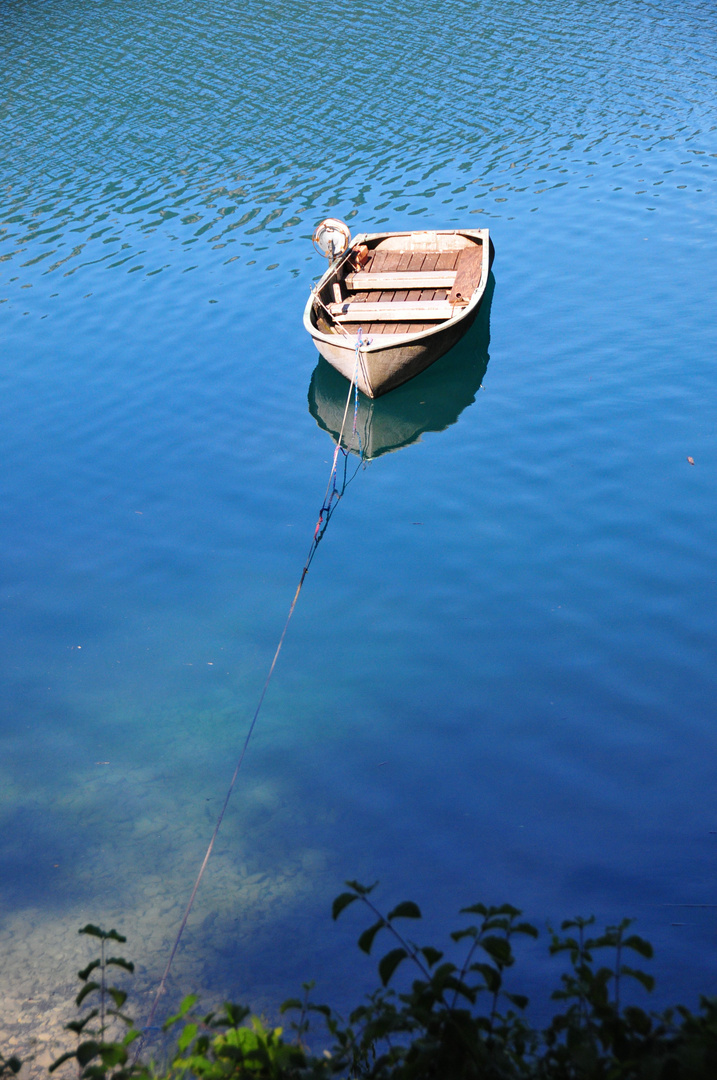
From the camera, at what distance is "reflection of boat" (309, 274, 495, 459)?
11344mm

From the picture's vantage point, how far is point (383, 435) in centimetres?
1136

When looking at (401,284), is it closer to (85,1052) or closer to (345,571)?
(345,571)

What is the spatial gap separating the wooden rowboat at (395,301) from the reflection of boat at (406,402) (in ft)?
1.25

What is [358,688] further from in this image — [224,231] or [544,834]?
[224,231]

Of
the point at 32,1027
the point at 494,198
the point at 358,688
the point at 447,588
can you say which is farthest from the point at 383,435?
the point at 494,198

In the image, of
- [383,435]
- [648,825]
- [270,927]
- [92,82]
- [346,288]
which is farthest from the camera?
[92,82]

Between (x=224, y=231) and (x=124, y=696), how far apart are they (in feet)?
41.5

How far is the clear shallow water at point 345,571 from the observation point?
576 cm

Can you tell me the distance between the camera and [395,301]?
1333cm

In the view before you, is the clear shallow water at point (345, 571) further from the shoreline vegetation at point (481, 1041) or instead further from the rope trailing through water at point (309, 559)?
the shoreline vegetation at point (481, 1041)

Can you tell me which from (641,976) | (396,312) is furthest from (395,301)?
(641,976)

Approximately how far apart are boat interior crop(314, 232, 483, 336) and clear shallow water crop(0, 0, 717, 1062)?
859 millimetres

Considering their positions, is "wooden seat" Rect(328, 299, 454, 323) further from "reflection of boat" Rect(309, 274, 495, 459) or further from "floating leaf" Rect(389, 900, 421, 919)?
"floating leaf" Rect(389, 900, 421, 919)

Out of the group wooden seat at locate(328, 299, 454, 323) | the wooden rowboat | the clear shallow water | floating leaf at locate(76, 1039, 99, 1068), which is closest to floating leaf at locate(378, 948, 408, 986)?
floating leaf at locate(76, 1039, 99, 1068)
